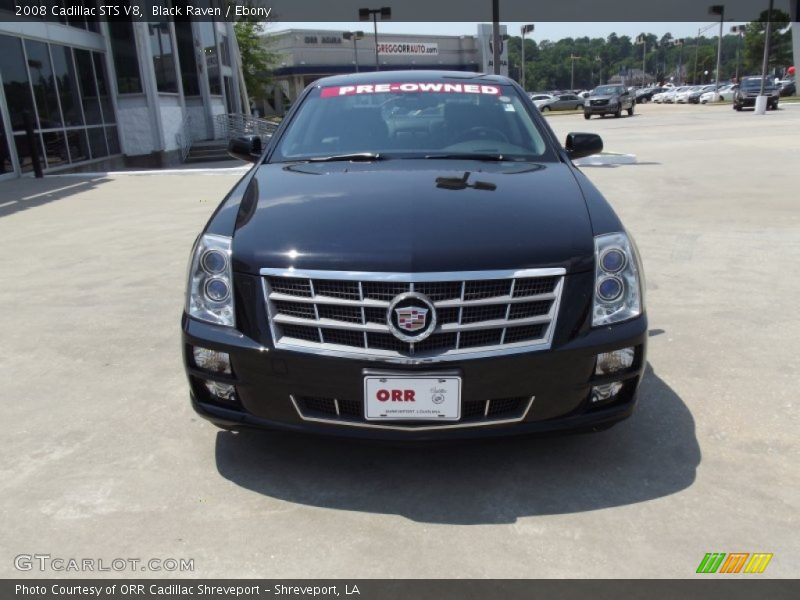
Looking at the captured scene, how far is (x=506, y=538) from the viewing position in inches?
97.8

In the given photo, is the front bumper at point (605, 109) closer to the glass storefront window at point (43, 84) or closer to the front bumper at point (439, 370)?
the glass storefront window at point (43, 84)

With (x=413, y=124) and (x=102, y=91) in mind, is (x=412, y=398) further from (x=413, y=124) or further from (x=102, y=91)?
(x=102, y=91)

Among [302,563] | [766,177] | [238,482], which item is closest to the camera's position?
[302,563]

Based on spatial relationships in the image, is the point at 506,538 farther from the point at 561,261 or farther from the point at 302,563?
the point at 561,261

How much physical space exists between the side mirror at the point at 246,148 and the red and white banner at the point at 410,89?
527mm

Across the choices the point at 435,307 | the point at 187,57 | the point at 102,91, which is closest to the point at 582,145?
the point at 435,307

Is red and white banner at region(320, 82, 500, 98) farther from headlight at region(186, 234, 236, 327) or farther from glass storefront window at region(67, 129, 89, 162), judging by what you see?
glass storefront window at region(67, 129, 89, 162)

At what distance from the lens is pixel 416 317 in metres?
2.53

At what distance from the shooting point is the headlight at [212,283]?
8.99 feet

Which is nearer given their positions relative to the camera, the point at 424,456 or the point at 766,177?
the point at 424,456

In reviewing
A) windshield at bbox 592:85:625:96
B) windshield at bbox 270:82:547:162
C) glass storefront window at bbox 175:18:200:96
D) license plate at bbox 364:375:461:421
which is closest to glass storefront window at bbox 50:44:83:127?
glass storefront window at bbox 175:18:200:96

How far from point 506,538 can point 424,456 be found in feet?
2.14

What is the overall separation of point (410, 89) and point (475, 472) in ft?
8.18

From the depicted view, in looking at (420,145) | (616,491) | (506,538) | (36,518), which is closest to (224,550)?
(36,518)
